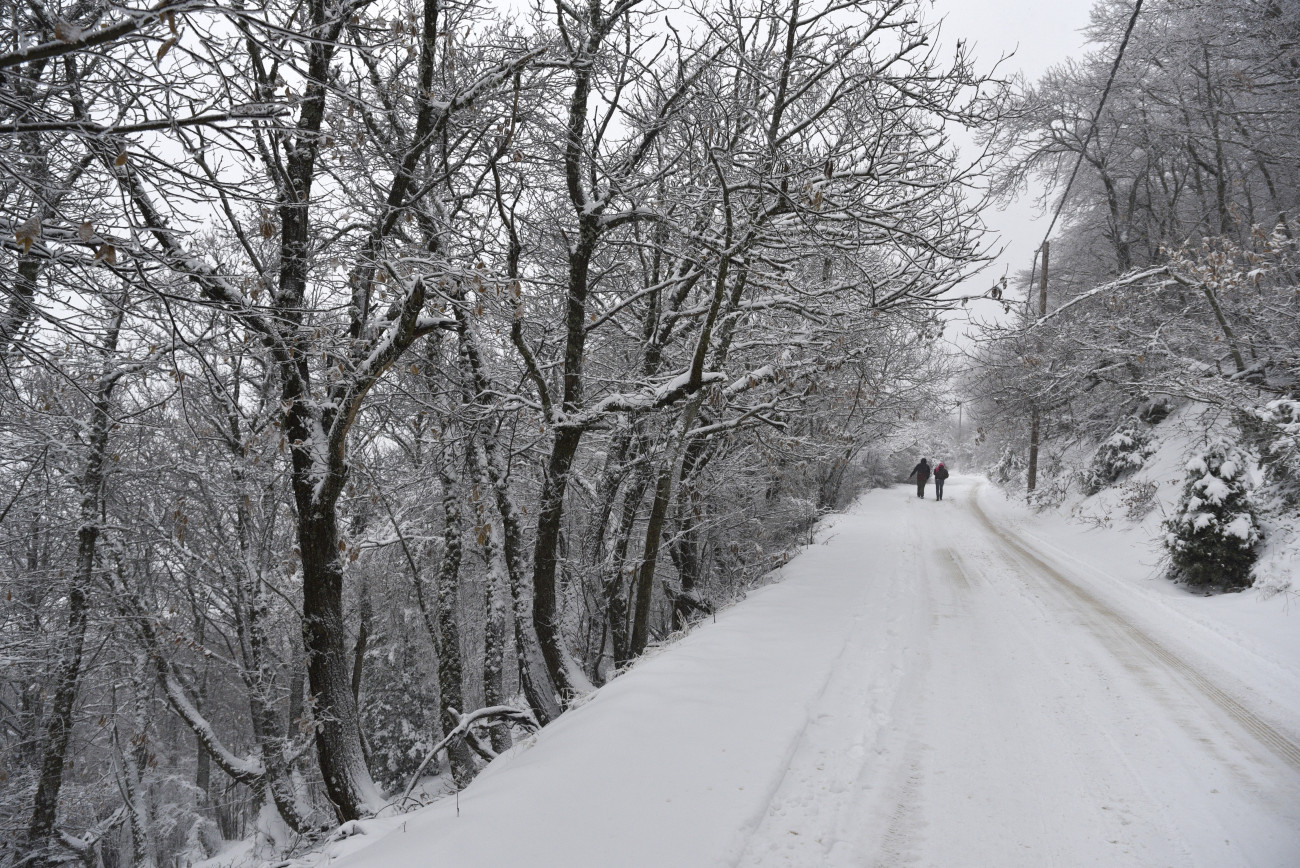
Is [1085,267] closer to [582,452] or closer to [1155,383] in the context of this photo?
[1155,383]

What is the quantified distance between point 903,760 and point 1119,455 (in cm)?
1540

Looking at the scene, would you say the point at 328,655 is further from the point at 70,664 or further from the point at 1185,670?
the point at 1185,670

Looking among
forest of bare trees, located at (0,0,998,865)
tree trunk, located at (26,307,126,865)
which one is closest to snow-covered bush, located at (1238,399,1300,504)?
forest of bare trees, located at (0,0,998,865)

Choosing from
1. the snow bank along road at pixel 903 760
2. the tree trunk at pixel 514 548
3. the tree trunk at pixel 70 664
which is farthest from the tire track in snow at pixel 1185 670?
the tree trunk at pixel 70 664

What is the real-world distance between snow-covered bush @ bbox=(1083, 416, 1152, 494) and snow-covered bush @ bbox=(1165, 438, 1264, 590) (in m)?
6.63

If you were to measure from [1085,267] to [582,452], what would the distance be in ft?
74.7

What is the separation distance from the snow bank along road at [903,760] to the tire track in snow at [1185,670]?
24 millimetres

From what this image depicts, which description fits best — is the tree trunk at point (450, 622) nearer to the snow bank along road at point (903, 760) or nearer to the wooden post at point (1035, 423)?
the snow bank along road at point (903, 760)

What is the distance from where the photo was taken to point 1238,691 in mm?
4723

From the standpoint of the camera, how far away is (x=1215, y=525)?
26.5ft

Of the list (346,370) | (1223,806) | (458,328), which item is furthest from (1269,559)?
(346,370)

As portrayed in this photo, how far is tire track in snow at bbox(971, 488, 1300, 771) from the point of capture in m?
3.86

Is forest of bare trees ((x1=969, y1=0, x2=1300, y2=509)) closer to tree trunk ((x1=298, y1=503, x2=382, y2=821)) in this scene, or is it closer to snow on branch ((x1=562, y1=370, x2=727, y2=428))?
snow on branch ((x1=562, y1=370, x2=727, y2=428))

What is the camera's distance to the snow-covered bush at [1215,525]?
25.8ft
